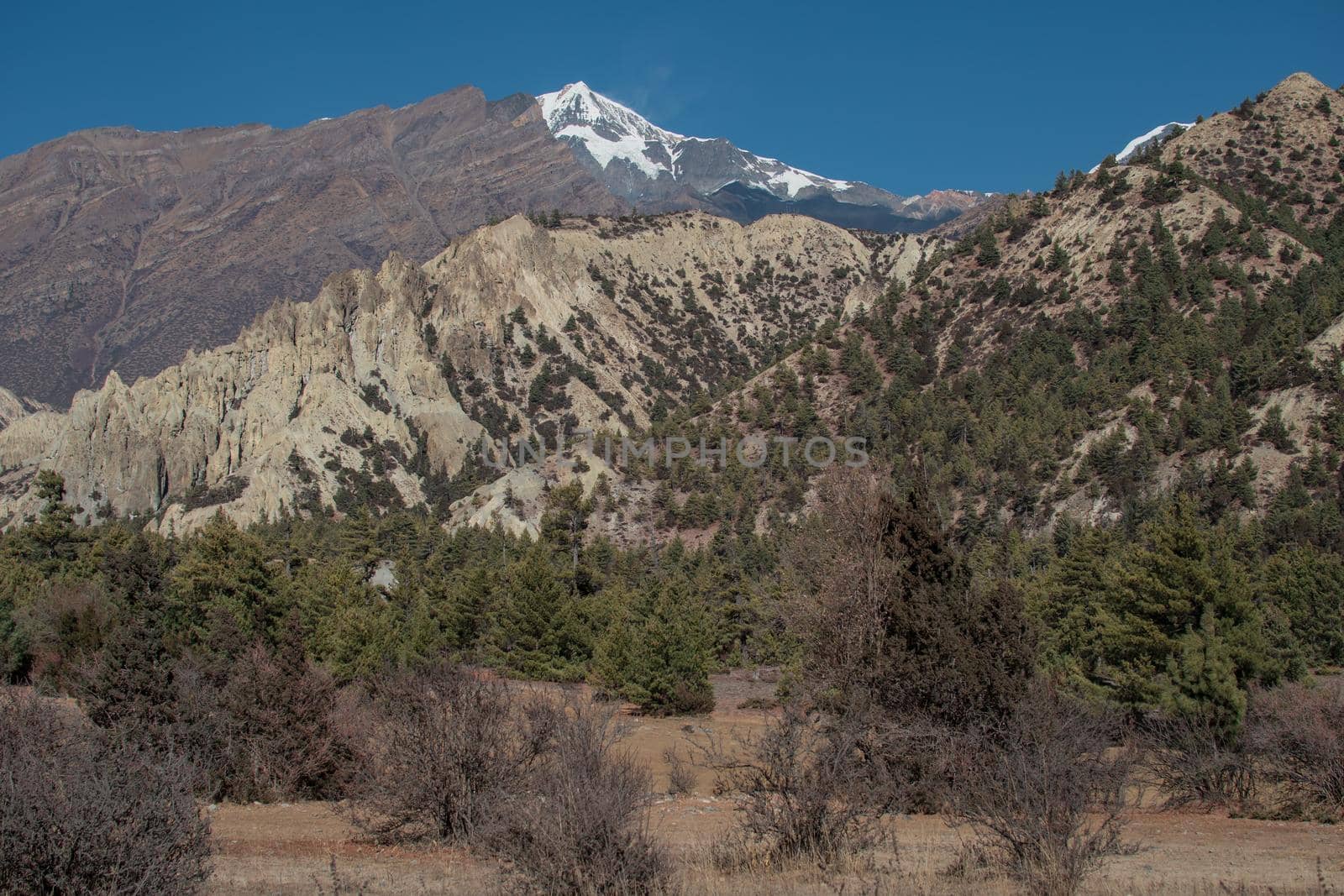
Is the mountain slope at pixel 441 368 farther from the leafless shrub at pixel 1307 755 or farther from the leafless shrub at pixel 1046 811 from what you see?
the leafless shrub at pixel 1046 811

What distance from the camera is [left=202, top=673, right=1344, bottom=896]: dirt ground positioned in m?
9.97

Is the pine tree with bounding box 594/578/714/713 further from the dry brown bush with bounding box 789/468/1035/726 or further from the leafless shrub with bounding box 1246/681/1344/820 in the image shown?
the leafless shrub with bounding box 1246/681/1344/820

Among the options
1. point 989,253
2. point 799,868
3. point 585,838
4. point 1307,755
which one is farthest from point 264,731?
point 989,253

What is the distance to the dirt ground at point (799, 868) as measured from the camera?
9.97 metres

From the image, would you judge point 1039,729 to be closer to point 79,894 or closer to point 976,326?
point 79,894

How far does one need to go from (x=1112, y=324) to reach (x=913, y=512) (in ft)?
236

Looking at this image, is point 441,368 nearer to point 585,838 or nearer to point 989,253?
point 989,253

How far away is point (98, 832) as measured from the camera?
7.94 m

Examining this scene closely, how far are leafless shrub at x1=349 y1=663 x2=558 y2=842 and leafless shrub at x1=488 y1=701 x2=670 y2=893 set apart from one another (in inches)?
99.9

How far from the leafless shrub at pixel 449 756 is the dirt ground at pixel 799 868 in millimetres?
469

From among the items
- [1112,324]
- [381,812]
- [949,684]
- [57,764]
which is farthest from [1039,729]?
[1112,324]

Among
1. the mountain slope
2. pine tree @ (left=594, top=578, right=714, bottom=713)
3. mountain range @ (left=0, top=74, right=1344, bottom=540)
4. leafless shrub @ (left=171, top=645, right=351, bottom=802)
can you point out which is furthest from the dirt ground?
the mountain slope

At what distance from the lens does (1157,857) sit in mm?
12875

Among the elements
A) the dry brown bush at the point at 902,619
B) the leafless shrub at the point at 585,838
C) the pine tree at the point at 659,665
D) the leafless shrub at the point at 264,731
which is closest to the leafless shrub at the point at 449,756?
the leafless shrub at the point at 585,838
